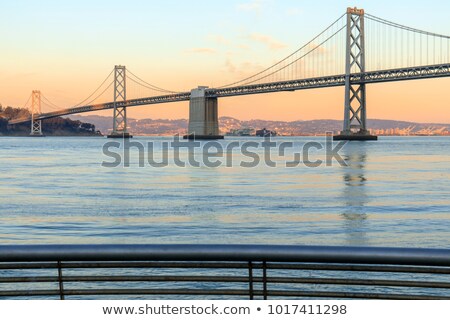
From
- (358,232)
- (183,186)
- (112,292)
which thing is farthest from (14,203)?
→ (112,292)

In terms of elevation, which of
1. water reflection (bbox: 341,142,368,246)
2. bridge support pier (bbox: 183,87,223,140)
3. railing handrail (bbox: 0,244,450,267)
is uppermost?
bridge support pier (bbox: 183,87,223,140)

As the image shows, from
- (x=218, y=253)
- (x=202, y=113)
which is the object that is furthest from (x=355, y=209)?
(x=202, y=113)

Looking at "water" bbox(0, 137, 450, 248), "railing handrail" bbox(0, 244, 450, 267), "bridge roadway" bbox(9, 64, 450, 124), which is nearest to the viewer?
"railing handrail" bbox(0, 244, 450, 267)

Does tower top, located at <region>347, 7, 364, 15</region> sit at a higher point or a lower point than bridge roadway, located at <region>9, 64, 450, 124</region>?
higher

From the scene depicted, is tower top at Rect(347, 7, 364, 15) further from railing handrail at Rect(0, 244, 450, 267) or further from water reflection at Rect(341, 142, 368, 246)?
railing handrail at Rect(0, 244, 450, 267)

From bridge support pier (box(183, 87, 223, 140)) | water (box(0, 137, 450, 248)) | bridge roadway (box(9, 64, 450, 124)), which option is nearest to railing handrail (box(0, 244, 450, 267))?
water (box(0, 137, 450, 248))

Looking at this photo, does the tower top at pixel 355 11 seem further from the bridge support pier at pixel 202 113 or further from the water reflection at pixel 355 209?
the water reflection at pixel 355 209
